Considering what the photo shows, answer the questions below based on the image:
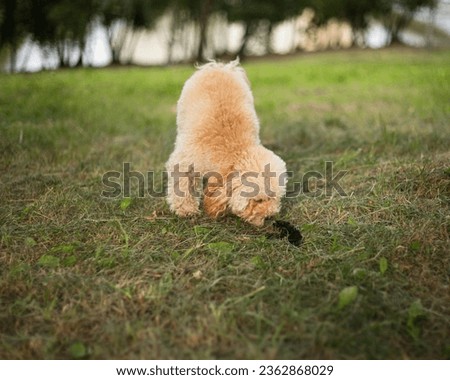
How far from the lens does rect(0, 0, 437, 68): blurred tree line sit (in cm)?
2411

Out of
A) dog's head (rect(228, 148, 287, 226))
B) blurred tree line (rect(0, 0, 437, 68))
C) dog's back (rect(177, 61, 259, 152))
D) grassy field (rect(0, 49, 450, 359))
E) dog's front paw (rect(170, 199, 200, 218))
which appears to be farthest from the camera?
blurred tree line (rect(0, 0, 437, 68))

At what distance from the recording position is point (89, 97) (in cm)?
891

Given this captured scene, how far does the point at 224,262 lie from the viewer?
2.81 metres

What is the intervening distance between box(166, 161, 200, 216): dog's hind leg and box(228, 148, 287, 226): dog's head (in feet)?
1.95

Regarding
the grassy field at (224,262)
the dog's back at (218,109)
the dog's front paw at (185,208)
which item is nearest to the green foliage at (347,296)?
the grassy field at (224,262)

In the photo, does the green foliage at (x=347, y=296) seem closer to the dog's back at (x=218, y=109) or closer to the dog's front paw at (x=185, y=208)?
the dog's back at (x=218, y=109)

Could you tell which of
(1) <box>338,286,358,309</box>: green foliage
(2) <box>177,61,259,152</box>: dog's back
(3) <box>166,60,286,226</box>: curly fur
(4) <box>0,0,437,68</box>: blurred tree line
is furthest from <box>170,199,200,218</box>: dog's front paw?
(4) <box>0,0,437,68</box>: blurred tree line

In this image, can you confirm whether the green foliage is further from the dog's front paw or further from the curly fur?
the dog's front paw

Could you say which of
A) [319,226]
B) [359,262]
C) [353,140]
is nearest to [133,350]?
[359,262]

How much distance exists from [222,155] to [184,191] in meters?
0.59

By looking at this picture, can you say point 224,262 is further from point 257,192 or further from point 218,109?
point 218,109

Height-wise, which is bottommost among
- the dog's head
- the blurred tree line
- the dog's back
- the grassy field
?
the grassy field

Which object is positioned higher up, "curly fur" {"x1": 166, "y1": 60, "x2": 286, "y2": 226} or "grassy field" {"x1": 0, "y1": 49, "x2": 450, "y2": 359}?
"curly fur" {"x1": 166, "y1": 60, "x2": 286, "y2": 226}
